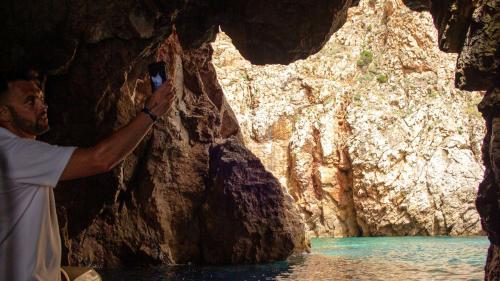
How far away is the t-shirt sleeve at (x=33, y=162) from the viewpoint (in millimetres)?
2178

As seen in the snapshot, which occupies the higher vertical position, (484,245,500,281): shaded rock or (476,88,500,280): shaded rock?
(476,88,500,280): shaded rock

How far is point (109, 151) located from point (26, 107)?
1.81 ft

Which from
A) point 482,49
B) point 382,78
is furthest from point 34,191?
point 382,78

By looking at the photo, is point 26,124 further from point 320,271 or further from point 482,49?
point 320,271

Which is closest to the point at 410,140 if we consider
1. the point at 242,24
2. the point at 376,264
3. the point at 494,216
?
the point at 376,264

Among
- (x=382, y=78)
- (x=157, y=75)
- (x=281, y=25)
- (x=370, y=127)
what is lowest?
(x=157, y=75)

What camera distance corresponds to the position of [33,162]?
2188mm

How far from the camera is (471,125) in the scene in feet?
133

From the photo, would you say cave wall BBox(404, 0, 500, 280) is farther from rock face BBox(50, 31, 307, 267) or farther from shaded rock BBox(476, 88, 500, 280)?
rock face BBox(50, 31, 307, 267)

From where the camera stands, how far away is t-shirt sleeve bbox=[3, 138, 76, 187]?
2.18 m

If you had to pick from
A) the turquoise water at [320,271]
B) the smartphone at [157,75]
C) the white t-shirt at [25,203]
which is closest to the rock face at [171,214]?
the turquoise water at [320,271]

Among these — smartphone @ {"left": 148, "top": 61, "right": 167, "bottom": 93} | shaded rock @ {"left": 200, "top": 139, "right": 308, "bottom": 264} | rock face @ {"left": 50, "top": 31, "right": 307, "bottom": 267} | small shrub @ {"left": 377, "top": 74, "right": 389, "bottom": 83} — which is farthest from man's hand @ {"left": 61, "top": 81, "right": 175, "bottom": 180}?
small shrub @ {"left": 377, "top": 74, "right": 389, "bottom": 83}

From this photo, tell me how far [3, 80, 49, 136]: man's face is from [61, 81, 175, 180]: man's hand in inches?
15.9

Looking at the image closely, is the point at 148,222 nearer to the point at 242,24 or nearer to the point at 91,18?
the point at 242,24
